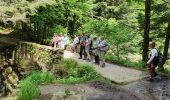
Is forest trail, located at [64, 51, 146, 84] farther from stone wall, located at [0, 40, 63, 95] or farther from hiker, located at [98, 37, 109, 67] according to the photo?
stone wall, located at [0, 40, 63, 95]

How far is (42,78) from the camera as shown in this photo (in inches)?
636

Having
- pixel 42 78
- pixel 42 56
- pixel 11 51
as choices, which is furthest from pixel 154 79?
pixel 11 51

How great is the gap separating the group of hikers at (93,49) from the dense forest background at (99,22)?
1803mm

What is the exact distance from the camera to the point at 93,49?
→ 22.3 meters

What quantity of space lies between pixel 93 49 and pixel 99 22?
787 centimetres

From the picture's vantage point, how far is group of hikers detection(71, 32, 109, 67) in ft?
70.1

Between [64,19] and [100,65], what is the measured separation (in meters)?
11.4

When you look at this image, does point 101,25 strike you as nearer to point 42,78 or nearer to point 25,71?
point 25,71

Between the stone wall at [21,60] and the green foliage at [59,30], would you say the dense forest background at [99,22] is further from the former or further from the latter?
the stone wall at [21,60]

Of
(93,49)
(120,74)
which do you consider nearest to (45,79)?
(120,74)

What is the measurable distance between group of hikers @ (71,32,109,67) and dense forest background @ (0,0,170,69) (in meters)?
1.80

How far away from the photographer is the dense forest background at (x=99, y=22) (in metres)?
24.0

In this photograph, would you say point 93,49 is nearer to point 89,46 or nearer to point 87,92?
point 89,46

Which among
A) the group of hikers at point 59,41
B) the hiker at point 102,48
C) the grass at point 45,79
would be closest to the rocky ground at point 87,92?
the grass at point 45,79
